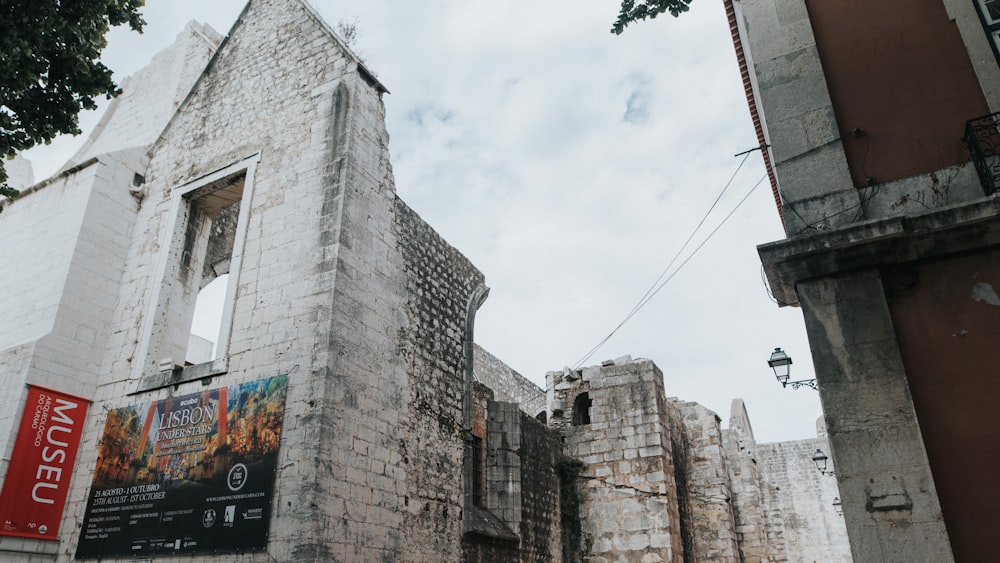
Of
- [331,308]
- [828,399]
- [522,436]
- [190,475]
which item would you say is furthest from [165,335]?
[828,399]

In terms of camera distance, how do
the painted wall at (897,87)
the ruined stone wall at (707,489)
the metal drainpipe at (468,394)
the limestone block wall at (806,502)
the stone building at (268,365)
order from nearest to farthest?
1. the painted wall at (897,87)
2. the stone building at (268,365)
3. the metal drainpipe at (468,394)
4. the ruined stone wall at (707,489)
5. the limestone block wall at (806,502)

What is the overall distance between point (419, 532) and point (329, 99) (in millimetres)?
5744

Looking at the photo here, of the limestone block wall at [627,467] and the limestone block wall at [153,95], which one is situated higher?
the limestone block wall at [153,95]

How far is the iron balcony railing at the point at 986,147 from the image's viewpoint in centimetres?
542

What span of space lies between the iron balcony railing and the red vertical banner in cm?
1030

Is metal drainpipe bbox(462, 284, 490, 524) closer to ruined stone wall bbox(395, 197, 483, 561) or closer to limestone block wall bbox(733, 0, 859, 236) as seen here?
ruined stone wall bbox(395, 197, 483, 561)

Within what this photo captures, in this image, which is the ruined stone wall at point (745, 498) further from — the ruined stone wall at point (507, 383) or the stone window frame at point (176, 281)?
the stone window frame at point (176, 281)

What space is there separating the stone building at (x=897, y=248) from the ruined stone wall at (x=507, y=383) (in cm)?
1181

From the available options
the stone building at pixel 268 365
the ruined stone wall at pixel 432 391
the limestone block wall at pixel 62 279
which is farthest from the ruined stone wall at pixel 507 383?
the limestone block wall at pixel 62 279

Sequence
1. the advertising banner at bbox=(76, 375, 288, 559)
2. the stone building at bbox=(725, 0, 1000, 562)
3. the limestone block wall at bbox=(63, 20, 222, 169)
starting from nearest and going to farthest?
the stone building at bbox=(725, 0, 1000, 562) → the advertising banner at bbox=(76, 375, 288, 559) → the limestone block wall at bbox=(63, 20, 222, 169)

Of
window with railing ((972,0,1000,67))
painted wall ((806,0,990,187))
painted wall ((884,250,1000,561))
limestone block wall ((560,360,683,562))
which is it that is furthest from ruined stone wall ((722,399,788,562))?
window with railing ((972,0,1000,67))

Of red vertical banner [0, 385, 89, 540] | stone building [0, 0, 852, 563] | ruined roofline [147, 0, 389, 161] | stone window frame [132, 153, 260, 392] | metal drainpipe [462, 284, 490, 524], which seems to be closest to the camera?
stone building [0, 0, 852, 563]

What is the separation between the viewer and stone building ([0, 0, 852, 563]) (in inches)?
291

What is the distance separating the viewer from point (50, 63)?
702cm
